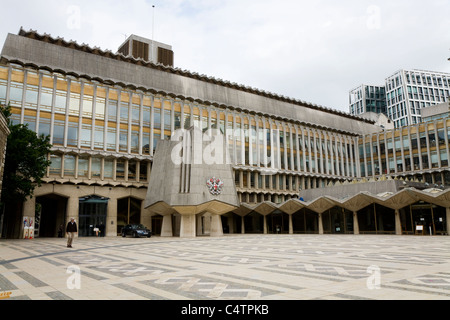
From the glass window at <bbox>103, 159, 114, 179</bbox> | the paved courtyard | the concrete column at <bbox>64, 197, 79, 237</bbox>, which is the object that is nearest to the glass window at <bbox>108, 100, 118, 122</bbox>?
the glass window at <bbox>103, 159, 114, 179</bbox>

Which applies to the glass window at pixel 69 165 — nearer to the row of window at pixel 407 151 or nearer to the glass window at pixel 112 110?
the glass window at pixel 112 110

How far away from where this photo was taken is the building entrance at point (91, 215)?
149ft

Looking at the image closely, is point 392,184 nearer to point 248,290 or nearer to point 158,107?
point 158,107

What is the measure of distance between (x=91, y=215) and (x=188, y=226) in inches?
573

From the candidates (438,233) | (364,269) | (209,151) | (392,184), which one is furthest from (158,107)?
(364,269)

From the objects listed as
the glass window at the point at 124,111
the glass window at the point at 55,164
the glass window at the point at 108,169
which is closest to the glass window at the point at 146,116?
the glass window at the point at 124,111

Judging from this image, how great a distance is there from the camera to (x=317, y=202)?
44875mm

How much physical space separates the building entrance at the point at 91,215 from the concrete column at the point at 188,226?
12.6 meters

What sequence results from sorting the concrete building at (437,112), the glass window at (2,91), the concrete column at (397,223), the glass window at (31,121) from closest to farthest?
the concrete column at (397,223) < the glass window at (2,91) < the glass window at (31,121) < the concrete building at (437,112)

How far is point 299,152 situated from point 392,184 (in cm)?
2685

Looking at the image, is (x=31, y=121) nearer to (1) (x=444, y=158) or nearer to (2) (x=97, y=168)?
(2) (x=97, y=168)

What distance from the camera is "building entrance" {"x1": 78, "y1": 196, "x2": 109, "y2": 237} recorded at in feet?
149

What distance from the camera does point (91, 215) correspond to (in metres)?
46.1
